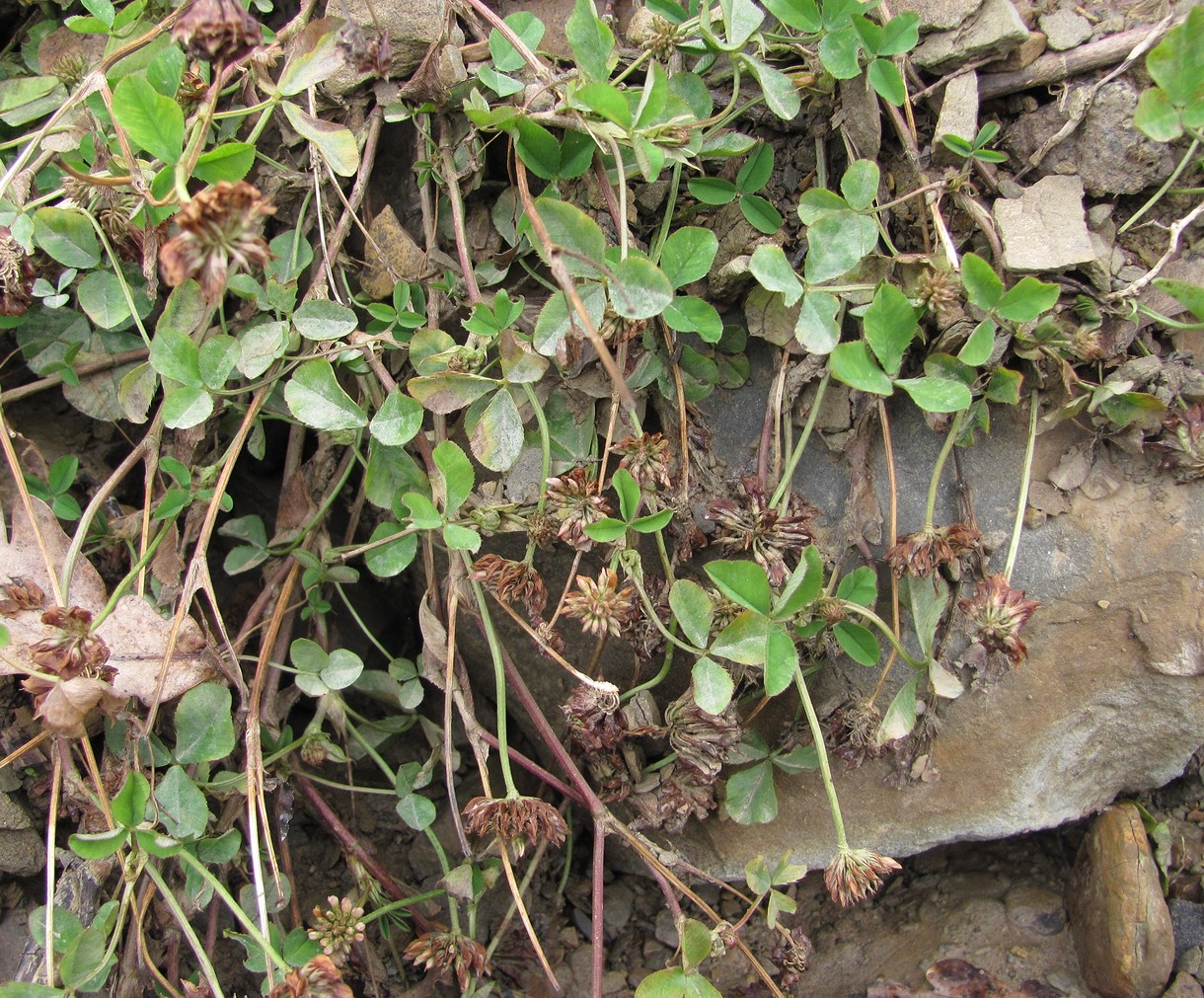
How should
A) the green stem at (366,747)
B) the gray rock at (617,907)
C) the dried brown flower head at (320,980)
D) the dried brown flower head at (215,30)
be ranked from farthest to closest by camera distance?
the gray rock at (617,907) < the green stem at (366,747) < the dried brown flower head at (320,980) < the dried brown flower head at (215,30)

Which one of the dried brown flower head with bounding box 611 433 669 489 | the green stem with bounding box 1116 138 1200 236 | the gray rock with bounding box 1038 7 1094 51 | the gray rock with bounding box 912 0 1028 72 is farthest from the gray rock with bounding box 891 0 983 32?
the dried brown flower head with bounding box 611 433 669 489

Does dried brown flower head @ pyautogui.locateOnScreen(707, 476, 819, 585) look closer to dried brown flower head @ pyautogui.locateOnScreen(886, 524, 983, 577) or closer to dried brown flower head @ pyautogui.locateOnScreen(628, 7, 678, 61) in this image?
dried brown flower head @ pyautogui.locateOnScreen(886, 524, 983, 577)

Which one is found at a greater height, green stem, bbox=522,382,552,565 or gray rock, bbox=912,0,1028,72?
gray rock, bbox=912,0,1028,72

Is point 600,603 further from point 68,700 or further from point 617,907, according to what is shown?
point 617,907

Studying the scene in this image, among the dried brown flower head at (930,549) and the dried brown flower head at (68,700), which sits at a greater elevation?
the dried brown flower head at (68,700)

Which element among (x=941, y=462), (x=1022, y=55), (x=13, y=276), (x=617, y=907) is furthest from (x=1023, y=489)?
(x=13, y=276)

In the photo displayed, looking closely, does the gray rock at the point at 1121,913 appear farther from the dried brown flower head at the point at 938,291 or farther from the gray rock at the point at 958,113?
the gray rock at the point at 958,113

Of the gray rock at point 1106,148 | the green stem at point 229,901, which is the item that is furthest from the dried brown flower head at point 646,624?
the gray rock at point 1106,148
